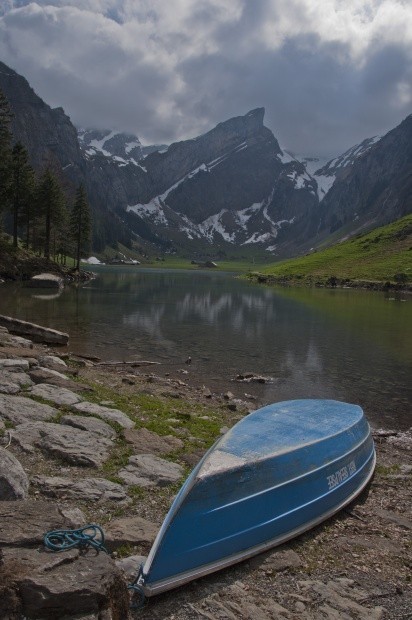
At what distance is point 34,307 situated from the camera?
46750mm

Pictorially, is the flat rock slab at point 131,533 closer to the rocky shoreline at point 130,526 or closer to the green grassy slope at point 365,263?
the rocky shoreline at point 130,526

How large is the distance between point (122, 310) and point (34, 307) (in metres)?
8.83

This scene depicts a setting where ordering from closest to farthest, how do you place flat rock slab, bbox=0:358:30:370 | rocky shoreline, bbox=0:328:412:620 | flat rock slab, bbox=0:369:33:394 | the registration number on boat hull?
rocky shoreline, bbox=0:328:412:620 < the registration number on boat hull < flat rock slab, bbox=0:369:33:394 < flat rock slab, bbox=0:358:30:370

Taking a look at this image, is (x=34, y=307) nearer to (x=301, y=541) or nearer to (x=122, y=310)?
(x=122, y=310)

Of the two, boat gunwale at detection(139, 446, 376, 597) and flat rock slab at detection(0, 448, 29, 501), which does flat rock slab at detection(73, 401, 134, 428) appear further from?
boat gunwale at detection(139, 446, 376, 597)

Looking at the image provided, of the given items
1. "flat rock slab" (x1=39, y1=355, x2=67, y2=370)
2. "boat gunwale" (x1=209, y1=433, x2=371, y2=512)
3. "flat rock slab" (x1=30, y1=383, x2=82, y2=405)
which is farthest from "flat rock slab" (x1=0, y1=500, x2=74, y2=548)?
"flat rock slab" (x1=39, y1=355, x2=67, y2=370)

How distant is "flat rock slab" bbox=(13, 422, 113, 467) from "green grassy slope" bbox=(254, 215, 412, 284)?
11076 cm

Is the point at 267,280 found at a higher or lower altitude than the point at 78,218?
lower

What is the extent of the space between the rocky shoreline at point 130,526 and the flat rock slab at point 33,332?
46.1ft

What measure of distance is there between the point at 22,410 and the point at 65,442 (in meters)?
2.16

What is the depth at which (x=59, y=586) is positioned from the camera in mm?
5438

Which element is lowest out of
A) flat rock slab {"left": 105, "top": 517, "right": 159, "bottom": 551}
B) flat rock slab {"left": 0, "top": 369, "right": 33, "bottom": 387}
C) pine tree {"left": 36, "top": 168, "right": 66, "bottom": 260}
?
flat rock slab {"left": 105, "top": 517, "right": 159, "bottom": 551}

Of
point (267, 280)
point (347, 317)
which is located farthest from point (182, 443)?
point (267, 280)

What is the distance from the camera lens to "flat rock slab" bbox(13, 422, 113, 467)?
33.3 ft
